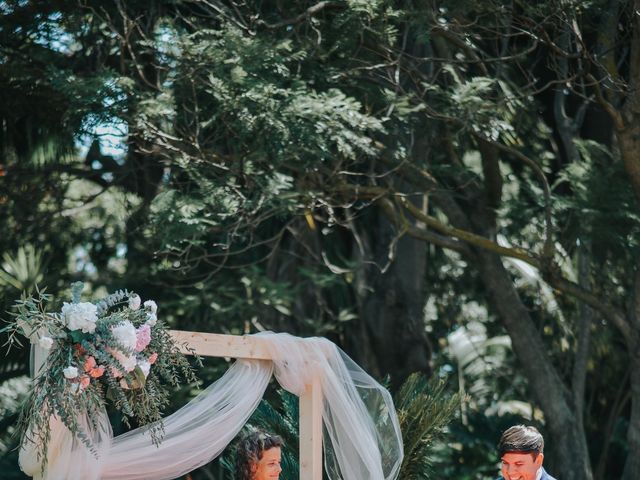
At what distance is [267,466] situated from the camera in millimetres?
6488

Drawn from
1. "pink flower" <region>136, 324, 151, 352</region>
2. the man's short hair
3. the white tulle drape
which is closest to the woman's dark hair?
the white tulle drape

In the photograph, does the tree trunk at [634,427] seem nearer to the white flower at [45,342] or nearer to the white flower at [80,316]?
the white flower at [80,316]

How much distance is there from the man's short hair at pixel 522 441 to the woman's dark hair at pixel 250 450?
1.36 metres

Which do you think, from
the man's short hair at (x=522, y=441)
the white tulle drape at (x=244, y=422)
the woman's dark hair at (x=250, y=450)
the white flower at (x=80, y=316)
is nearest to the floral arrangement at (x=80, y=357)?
the white flower at (x=80, y=316)

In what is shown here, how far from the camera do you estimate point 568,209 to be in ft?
34.3

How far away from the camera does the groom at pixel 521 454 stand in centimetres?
645

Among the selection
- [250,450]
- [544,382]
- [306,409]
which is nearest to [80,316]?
[250,450]

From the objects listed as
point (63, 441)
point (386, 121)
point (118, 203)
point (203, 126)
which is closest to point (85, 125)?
point (203, 126)

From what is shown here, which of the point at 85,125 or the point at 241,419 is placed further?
the point at 85,125

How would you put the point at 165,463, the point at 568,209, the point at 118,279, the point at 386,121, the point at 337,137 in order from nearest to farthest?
the point at 165,463
the point at 337,137
the point at 386,121
the point at 568,209
the point at 118,279

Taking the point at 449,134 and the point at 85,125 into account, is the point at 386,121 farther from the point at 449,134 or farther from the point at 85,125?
the point at 85,125

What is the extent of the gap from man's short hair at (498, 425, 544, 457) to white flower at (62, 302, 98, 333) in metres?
2.51

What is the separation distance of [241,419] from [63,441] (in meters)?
1.43

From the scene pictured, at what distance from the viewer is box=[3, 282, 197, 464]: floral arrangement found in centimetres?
571
